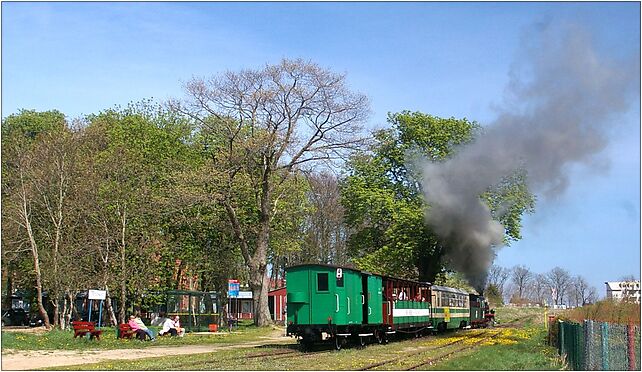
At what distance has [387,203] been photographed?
49750 millimetres

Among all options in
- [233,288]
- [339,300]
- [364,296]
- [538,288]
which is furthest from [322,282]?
[538,288]

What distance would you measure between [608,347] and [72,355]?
15.8 meters

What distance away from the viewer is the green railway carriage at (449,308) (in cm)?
4234

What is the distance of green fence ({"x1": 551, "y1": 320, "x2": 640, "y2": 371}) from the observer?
Answer: 17719 mm

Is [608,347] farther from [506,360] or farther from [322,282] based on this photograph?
[322,282]

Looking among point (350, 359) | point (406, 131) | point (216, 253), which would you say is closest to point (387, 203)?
point (406, 131)

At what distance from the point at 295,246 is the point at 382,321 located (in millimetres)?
24340

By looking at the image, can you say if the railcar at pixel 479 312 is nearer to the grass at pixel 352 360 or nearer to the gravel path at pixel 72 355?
the grass at pixel 352 360

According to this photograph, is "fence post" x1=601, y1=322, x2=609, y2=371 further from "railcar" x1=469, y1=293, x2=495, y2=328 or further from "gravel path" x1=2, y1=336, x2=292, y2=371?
"railcar" x1=469, y1=293, x2=495, y2=328

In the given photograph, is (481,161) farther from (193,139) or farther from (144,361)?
(193,139)

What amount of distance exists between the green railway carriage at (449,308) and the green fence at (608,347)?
22503 mm

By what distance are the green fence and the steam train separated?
976 centimetres

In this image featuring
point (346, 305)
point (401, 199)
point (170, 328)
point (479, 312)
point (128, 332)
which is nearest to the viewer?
point (346, 305)

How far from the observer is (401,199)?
50.8 m
